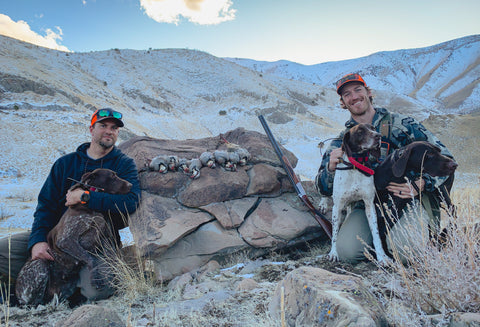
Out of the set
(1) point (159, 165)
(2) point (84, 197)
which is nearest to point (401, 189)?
(1) point (159, 165)

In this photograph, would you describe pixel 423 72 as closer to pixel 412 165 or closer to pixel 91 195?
pixel 412 165

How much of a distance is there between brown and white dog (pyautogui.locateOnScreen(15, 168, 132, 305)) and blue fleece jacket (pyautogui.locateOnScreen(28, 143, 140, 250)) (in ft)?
0.53

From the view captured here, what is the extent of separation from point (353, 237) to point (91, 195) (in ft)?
10.5

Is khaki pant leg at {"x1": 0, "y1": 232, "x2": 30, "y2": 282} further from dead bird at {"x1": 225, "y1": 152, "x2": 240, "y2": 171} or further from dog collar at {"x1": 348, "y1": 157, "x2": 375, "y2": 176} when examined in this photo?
dog collar at {"x1": 348, "y1": 157, "x2": 375, "y2": 176}

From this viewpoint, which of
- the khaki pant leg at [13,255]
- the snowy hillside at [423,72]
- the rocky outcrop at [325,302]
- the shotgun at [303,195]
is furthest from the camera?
the snowy hillside at [423,72]

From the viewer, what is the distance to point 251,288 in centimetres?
315

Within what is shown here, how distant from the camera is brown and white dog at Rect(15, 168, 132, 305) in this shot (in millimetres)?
3367

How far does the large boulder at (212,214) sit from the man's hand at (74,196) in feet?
2.51

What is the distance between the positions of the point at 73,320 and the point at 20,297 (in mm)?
1783

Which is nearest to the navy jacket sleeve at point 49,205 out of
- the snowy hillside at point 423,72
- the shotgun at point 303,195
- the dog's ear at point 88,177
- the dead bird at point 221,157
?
the dog's ear at point 88,177

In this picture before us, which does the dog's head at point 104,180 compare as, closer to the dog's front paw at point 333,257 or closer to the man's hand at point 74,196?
the man's hand at point 74,196

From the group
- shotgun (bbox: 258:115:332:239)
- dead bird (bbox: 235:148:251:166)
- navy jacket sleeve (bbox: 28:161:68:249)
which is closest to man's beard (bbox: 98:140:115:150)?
navy jacket sleeve (bbox: 28:161:68:249)

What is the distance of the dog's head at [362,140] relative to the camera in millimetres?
3387

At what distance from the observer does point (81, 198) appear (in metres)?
3.55
